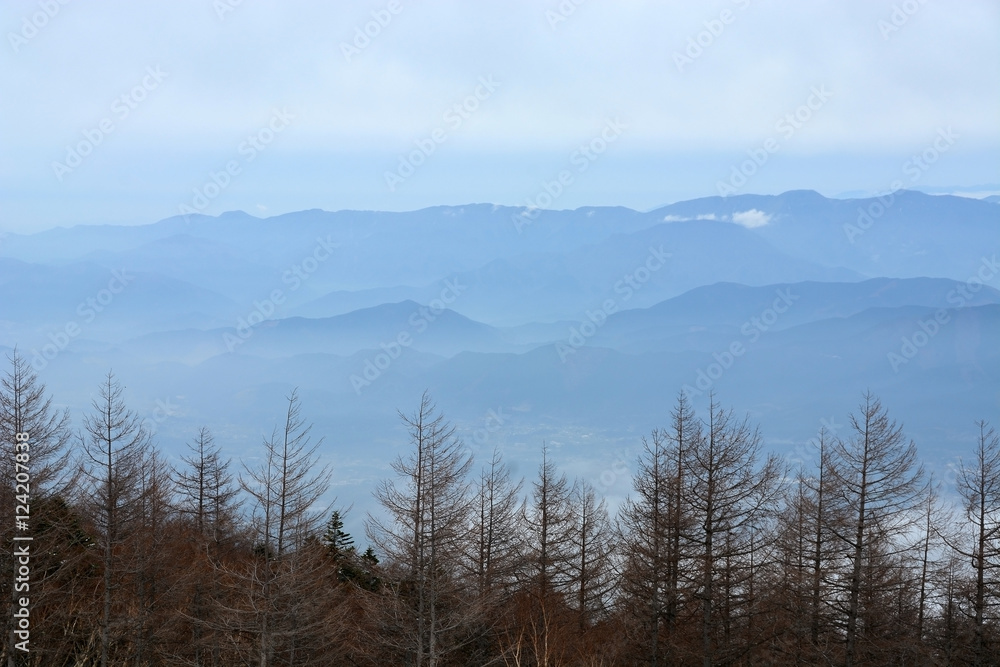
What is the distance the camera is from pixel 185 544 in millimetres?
27922

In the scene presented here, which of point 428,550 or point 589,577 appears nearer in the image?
point 428,550

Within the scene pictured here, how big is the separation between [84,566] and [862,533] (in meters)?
21.5

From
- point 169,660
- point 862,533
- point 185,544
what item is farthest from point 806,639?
point 185,544

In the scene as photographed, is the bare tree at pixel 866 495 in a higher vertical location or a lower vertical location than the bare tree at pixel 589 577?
higher

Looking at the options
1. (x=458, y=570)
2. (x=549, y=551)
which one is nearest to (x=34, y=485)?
(x=458, y=570)

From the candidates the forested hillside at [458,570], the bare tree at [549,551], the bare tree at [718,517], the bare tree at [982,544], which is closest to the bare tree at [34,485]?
the forested hillside at [458,570]

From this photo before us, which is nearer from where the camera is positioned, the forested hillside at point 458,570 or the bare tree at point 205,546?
the forested hillside at point 458,570

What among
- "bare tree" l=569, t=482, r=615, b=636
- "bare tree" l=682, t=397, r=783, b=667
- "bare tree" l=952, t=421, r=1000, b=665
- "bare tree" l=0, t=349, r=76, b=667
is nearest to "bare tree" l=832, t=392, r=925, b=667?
"bare tree" l=952, t=421, r=1000, b=665

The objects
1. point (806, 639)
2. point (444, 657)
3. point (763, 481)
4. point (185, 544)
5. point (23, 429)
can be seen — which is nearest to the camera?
point (23, 429)

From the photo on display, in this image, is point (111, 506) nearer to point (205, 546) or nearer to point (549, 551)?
point (205, 546)

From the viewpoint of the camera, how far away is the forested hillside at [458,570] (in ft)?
59.7

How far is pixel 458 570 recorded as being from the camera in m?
21.6

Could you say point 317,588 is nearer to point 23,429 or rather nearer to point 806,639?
point 23,429

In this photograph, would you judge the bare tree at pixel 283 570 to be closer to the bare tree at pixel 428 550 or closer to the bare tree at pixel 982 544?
the bare tree at pixel 428 550
